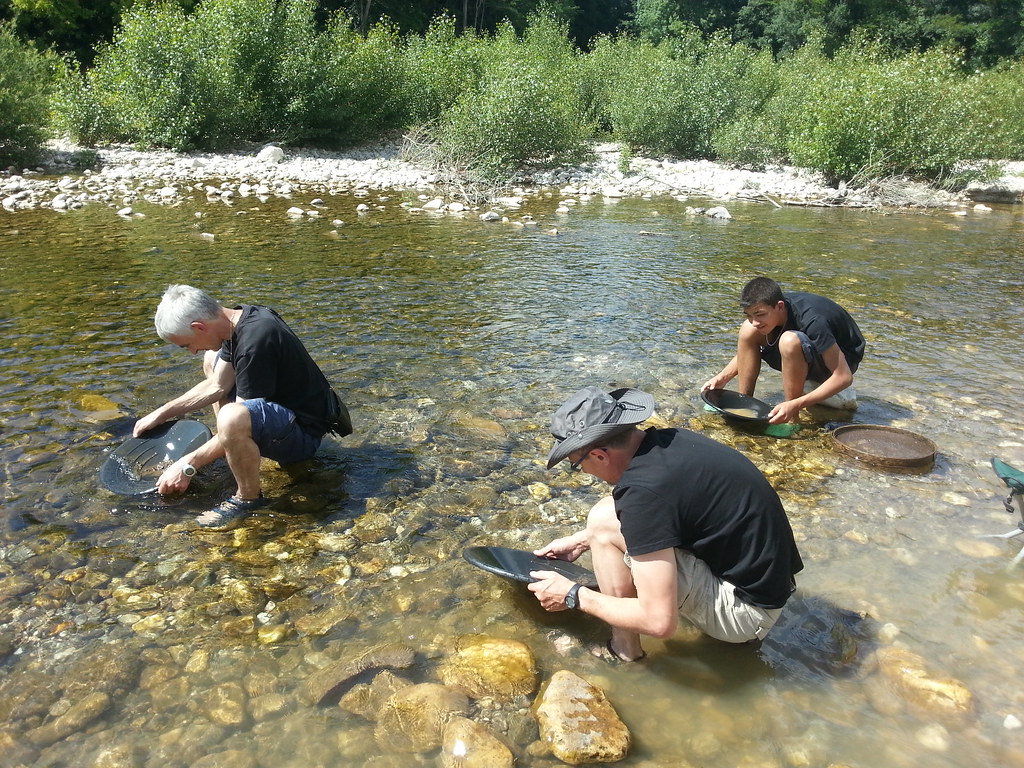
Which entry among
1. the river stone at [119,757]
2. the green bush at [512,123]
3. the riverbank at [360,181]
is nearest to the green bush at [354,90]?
the riverbank at [360,181]

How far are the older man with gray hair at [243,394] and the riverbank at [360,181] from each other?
13.5 meters

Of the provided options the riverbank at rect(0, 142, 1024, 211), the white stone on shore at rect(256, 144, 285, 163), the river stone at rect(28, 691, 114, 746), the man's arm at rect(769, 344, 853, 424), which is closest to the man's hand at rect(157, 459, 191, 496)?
the river stone at rect(28, 691, 114, 746)

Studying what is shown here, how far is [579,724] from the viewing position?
294 cm

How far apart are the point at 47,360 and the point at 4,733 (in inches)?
198

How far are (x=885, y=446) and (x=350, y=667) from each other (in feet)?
13.5

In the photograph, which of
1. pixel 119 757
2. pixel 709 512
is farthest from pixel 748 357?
pixel 119 757

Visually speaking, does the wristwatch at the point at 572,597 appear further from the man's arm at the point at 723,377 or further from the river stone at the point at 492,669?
the man's arm at the point at 723,377

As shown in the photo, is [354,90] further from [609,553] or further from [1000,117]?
[609,553]

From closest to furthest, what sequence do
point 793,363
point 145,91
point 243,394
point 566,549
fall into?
point 566,549
point 243,394
point 793,363
point 145,91

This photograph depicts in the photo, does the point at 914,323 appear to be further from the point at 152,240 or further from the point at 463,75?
the point at 463,75

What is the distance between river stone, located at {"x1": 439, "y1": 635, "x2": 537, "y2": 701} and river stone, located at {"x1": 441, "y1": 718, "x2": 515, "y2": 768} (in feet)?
0.66

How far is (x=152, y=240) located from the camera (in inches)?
491

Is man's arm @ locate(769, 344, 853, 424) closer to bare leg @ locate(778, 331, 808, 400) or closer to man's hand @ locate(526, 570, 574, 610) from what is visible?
bare leg @ locate(778, 331, 808, 400)

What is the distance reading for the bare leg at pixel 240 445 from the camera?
4.34 meters
